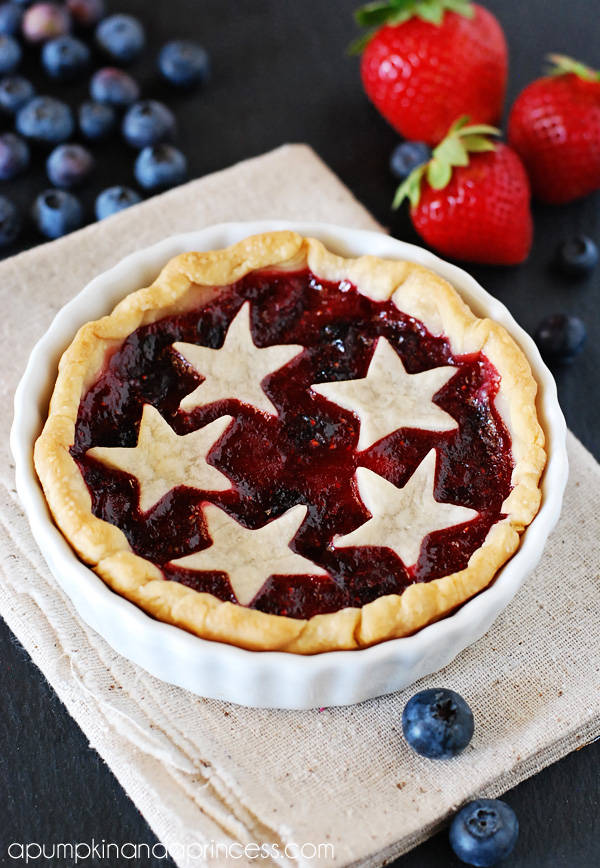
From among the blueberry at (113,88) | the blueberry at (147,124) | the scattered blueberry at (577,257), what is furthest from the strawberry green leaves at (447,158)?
the blueberry at (113,88)

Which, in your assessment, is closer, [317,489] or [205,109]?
[317,489]

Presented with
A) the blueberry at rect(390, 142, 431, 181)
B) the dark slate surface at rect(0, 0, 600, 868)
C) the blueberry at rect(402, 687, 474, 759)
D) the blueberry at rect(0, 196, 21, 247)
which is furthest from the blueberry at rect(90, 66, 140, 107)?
the blueberry at rect(402, 687, 474, 759)

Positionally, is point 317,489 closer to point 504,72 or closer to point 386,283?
point 386,283

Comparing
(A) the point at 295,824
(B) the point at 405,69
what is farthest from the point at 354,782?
(B) the point at 405,69

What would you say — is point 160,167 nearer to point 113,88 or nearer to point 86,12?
point 113,88

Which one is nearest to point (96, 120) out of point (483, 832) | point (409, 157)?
point (409, 157)

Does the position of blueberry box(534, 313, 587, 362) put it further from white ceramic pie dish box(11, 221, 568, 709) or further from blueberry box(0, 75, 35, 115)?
blueberry box(0, 75, 35, 115)

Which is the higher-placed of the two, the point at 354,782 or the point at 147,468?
the point at 147,468

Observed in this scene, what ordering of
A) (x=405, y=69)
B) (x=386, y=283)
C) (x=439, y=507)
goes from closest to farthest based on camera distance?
(x=439, y=507)
(x=386, y=283)
(x=405, y=69)
